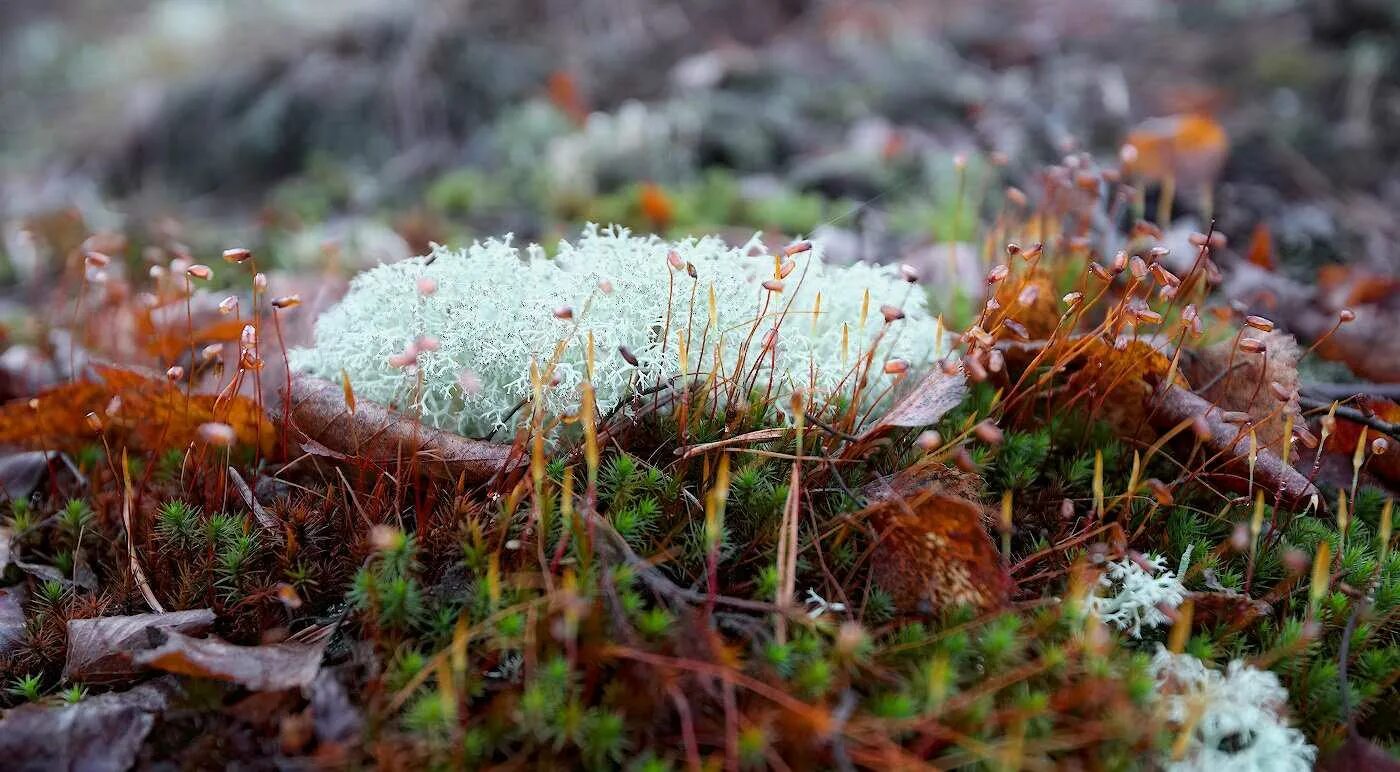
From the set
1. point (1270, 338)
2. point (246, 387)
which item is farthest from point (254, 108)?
point (1270, 338)

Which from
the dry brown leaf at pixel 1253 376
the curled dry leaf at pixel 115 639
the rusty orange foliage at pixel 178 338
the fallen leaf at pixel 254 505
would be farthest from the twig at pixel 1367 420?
the rusty orange foliage at pixel 178 338

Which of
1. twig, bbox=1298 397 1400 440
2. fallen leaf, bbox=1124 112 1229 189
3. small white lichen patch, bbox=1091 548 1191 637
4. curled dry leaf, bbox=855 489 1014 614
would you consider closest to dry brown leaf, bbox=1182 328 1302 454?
twig, bbox=1298 397 1400 440

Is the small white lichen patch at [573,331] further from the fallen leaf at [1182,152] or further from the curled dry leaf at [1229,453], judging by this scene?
the fallen leaf at [1182,152]

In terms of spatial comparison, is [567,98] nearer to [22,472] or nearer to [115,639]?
[22,472]

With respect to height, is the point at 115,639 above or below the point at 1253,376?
above

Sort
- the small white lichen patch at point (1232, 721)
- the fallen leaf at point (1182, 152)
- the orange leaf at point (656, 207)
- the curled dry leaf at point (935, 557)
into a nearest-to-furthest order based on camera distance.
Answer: the small white lichen patch at point (1232, 721)
the curled dry leaf at point (935, 557)
the fallen leaf at point (1182, 152)
the orange leaf at point (656, 207)

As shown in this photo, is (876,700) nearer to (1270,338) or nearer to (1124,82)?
(1270,338)

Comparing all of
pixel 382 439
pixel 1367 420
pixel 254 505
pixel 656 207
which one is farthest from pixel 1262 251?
pixel 254 505

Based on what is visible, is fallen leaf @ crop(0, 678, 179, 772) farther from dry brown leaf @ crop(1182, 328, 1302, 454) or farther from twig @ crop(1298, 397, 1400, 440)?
twig @ crop(1298, 397, 1400, 440)
